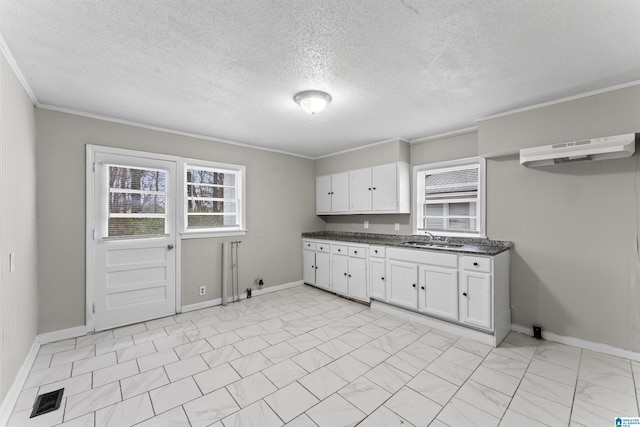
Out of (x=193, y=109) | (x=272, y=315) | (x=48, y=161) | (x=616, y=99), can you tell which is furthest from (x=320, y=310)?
(x=616, y=99)

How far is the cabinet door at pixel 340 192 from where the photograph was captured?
4855mm

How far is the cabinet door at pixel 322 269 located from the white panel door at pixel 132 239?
2257 mm

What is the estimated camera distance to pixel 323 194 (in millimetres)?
5316

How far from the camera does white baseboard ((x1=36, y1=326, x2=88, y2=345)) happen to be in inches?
112

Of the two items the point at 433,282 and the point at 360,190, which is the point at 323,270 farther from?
the point at 433,282

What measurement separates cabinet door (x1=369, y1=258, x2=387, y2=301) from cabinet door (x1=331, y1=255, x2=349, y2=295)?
1.63ft

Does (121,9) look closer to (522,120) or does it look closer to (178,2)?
(178,2)

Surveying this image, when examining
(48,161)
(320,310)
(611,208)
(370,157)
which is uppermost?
(370,157)

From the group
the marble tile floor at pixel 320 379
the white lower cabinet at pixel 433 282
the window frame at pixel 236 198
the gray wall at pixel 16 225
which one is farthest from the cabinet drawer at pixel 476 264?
the gray wall at pixel 16 225

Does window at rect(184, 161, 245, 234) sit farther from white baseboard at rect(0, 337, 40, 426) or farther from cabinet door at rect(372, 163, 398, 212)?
cabinet door at rect(372, 163, 398, 212)

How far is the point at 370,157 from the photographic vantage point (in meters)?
4.53

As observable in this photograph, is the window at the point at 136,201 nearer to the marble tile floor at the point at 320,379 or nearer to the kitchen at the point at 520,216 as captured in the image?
the kitchen at the point at 520,216

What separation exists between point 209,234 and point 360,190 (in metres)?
2.47

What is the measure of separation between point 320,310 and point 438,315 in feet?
5.01
